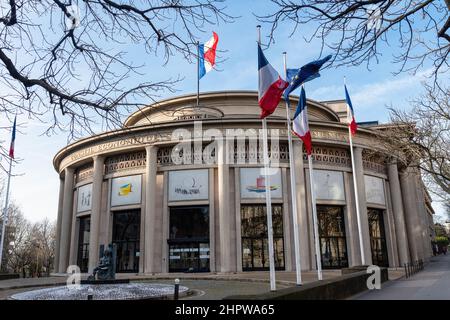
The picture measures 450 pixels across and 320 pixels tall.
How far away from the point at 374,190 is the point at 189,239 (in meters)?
17.9

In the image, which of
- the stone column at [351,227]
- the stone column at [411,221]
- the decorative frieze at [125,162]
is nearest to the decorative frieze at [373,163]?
the stone column at [351,227]

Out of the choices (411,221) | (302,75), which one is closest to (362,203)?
(411,221)

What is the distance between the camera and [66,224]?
3844cm

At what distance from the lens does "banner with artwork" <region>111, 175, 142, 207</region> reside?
33125 millimetres

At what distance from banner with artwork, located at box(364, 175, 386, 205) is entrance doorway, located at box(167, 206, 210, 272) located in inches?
592

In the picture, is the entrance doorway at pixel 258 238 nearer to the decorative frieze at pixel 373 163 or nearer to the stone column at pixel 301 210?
the stone column at pixel 301 210

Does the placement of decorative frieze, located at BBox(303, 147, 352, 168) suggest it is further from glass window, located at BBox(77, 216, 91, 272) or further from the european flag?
glass window, located at BBox(77, 216, 91, 272)

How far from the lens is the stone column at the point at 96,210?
3269cm

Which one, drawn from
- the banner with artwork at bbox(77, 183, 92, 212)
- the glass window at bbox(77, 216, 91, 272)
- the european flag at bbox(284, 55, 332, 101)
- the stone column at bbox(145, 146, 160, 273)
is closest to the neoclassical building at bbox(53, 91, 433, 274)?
the stone column at bbox(145, 146, 160, 273)

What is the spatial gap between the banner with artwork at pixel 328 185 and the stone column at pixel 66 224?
24401mm
